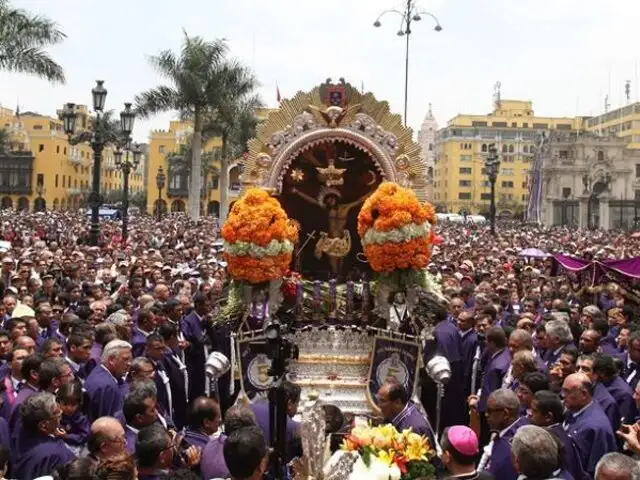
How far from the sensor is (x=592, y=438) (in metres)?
6.18

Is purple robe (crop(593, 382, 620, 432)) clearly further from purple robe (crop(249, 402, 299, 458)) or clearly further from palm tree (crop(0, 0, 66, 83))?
palm tree (crop(0, 0, 66, 83))

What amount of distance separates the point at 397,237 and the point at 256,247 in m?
1.74

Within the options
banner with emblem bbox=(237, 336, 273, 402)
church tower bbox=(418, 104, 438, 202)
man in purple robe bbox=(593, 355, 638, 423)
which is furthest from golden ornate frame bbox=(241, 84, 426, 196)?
church tower bbox=(418, 104, 438, 202)

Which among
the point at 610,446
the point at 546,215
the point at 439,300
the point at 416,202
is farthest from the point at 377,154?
the point at 546,215

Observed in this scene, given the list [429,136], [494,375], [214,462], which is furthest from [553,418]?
[429,136]

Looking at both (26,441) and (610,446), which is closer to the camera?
(26,441)

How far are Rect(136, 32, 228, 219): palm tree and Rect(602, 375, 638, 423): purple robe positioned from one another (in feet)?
94.9

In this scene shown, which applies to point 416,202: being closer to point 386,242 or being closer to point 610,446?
point 386,242

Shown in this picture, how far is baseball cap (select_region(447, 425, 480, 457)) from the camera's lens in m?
5.13

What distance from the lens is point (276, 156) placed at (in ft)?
36.5

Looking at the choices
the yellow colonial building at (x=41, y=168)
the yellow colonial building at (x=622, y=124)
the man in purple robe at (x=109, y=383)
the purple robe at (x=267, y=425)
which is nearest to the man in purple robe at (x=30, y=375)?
the man in purple robe at (x=109, y=383)

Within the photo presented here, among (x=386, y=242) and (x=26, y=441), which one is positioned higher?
(x=386, y=242)

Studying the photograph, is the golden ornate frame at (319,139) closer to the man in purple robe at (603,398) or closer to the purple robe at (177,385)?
the purple robe at (177,385)

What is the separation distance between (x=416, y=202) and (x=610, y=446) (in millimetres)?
4646
